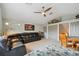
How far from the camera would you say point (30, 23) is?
1.83 m

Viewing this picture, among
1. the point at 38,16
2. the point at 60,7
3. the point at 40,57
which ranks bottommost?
the point at 40,57

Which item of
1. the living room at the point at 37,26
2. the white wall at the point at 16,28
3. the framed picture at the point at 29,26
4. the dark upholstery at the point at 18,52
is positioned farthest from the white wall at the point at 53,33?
the dark upholstery at the point at 18,52

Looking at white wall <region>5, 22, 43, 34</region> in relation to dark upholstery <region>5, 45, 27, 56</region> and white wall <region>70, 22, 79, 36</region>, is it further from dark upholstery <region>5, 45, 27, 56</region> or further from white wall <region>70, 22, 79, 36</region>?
white wall <region>70, 22, 79, 36</region>

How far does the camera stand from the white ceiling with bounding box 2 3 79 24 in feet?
5.90

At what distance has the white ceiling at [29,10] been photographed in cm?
180

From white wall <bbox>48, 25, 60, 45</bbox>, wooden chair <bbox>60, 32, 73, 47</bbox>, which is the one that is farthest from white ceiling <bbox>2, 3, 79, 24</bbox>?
wooden chair <bbox>60, 32, 73, 47</bbox>

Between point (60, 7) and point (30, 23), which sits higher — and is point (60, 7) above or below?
above

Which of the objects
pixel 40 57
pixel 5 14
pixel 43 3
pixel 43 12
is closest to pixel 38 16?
pixel 43 12

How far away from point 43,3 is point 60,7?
29cm

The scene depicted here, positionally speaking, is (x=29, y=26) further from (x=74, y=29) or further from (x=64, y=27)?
(x=74, y=29)

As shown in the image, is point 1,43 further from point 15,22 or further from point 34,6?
point 34,6

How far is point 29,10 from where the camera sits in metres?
1.83

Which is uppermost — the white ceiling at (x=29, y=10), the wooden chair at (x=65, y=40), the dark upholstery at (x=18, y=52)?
the white ceiling at (x=29, y=10)

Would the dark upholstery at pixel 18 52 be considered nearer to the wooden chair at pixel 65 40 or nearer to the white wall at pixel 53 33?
the white wall at pixel 53 33
